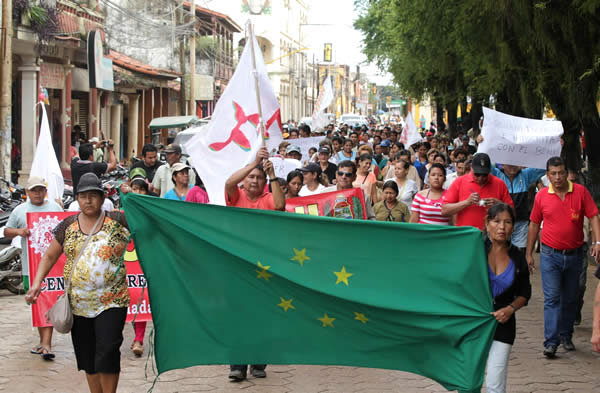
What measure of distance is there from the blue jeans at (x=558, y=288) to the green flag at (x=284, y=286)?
262 centimetres

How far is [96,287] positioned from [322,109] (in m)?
24.3

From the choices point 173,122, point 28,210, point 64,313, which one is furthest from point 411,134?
point 64,313

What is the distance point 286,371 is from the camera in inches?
293

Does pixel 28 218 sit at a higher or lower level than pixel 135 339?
higher

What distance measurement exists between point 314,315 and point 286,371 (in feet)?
5.81

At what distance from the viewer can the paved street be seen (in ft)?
22.6

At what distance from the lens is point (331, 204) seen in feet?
29.7

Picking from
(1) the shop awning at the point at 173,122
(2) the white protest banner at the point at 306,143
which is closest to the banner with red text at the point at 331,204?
(2) the white protest banner at the point at 306,143

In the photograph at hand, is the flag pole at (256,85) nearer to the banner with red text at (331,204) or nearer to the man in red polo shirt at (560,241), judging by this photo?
the banner with red text at (331,204)

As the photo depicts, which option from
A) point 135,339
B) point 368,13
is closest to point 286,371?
point 135,339

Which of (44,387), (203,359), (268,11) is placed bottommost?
(44,387)

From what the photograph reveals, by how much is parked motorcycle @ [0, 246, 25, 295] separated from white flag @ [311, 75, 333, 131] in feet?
57.6

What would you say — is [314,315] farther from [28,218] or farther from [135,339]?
[28,218]

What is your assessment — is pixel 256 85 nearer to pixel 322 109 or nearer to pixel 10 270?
pixel 10 270
